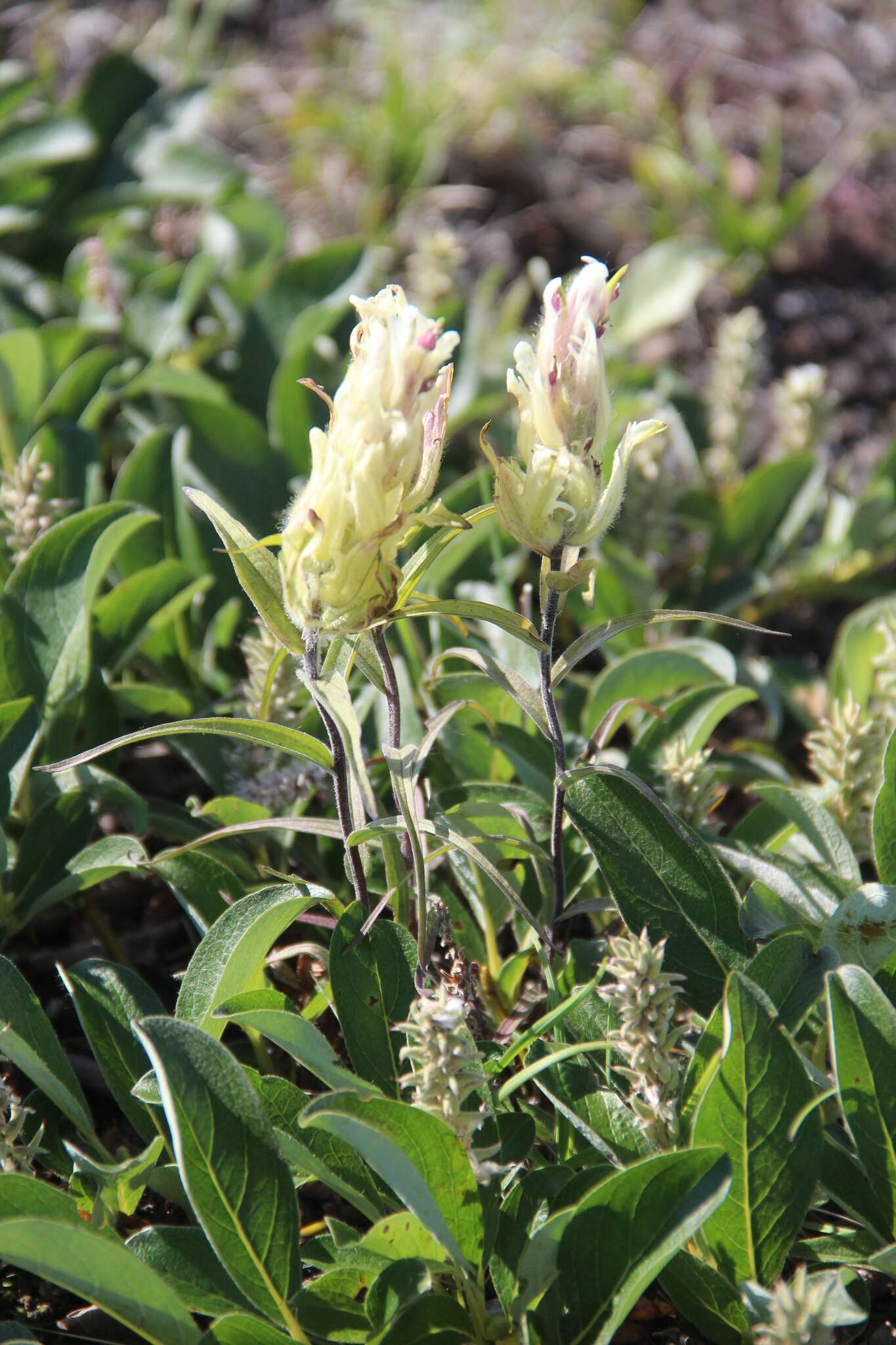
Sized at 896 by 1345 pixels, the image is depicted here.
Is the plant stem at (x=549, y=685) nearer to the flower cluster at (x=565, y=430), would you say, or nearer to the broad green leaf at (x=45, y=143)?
the flower cluster at (x=565, y=430)

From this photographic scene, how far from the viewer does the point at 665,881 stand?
54.2 inches

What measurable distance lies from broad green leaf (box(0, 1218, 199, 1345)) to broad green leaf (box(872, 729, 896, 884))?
38.0 inches

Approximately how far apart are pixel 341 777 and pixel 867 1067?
0.62 meters

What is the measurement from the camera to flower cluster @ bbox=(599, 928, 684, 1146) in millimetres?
1115

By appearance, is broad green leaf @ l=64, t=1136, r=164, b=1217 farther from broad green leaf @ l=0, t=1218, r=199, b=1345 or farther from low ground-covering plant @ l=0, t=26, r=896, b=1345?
broad green leaf @ l=0, t=1218, r=199, b=1345

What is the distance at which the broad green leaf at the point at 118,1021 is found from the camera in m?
1.40

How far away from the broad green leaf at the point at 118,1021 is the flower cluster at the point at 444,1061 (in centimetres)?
44

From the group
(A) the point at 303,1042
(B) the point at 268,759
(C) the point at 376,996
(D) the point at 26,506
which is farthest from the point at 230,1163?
(D) the point at 26,506

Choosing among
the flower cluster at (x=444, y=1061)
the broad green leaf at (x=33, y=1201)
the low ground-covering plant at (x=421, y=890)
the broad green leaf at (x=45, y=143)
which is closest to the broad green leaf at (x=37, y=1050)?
the low ground-covering plant at (x=421, y=890)

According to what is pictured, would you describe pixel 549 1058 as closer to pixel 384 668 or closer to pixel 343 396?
pixel 384 668

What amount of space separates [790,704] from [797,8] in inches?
142

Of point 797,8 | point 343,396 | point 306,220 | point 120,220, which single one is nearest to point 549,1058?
point 343,396

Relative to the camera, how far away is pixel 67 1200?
1194mm

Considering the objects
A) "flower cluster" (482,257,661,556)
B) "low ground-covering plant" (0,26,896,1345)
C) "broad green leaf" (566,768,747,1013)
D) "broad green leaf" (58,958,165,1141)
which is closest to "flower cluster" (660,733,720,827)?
"low ground-covering plant" (0,26,896,1345)
